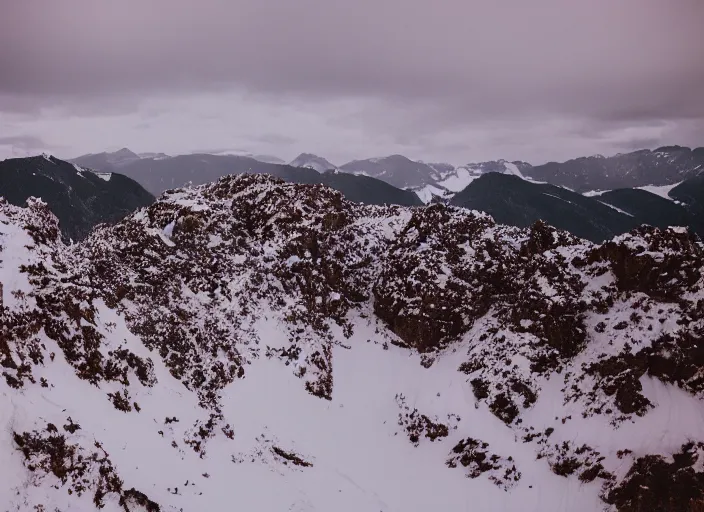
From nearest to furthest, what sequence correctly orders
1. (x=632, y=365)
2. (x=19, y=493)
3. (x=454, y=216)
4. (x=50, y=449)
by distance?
(x=19, y=493) → (x=50, y=449) → (x=632, y=365) → (x=454, y=216)

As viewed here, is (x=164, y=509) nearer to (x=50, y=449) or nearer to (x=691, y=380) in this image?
(x=50, y=449)

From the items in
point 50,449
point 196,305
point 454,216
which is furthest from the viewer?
point 454,216

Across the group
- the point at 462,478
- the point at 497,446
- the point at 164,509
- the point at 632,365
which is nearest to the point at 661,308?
the point at 632,365

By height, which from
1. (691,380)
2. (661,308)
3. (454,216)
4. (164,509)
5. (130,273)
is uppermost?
(454,216)

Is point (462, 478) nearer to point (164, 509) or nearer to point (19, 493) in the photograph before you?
point (164, 509)

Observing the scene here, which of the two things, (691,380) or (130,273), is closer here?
(691,380)

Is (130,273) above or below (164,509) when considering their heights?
above
